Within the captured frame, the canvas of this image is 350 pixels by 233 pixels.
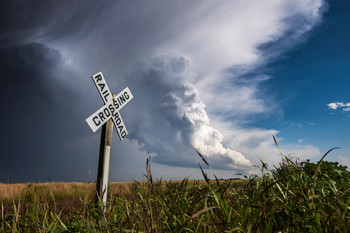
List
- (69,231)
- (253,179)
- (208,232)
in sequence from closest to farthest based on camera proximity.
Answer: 1. (208,232)
2. (69,231)
3. (253,179)

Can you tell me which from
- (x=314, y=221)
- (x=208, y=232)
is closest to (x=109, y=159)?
(x=208, y=232)

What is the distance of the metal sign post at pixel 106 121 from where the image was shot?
5.85 m

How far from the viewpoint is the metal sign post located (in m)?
5.85

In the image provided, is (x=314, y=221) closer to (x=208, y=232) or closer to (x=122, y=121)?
(x=208, y=232)

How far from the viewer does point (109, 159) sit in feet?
20.8

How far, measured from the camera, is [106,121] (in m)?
6.19

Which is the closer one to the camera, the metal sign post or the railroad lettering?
the railroad lettering

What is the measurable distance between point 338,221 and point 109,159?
514cm

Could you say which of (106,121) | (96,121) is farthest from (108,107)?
(96,121)

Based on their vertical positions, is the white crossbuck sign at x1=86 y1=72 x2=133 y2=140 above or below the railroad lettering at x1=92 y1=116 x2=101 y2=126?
above

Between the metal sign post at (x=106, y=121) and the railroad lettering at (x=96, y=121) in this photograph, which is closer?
the railroad lettering at (x=96, y=121)

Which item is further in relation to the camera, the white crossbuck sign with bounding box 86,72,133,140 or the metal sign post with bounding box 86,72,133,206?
the metal sign post with bounding box 86,72,133,206

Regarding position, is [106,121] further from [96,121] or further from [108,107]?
[96,121]

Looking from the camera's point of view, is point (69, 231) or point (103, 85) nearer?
point (69, 231)
